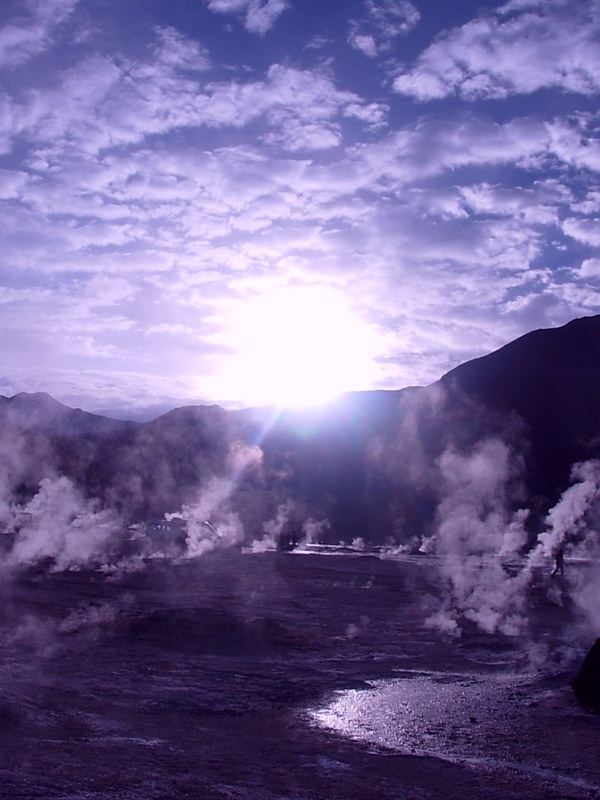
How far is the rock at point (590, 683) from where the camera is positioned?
12281 mm

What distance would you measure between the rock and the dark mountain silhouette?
52403 millimetres

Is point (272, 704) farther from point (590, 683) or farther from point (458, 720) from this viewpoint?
point (590, 683)

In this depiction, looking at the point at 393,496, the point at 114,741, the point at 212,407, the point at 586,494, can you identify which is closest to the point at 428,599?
the point at 114,741

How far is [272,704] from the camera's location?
40.3 ft

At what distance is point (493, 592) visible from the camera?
2870 centimetres

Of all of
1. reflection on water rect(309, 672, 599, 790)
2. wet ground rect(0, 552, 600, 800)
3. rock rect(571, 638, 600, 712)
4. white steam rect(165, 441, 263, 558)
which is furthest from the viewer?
white steam rect(165, 441, 263, 558)

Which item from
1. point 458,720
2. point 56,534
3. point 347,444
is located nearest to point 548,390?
point 347,444

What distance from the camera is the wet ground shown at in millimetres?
8438

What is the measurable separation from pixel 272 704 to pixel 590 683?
15.3ft

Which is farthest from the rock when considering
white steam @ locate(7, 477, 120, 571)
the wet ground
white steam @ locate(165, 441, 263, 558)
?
white steam @ locate(165, 441, 263, 558)

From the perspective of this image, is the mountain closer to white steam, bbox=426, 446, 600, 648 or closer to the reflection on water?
white steam, bbox=426, 446, 600, 648

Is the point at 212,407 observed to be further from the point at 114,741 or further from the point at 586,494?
the point at 114,741

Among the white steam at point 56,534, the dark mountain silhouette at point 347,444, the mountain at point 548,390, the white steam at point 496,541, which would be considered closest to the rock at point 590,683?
the white steam at point 496,541

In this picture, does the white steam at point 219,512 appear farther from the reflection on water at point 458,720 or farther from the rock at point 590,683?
the rock at point 590,683
